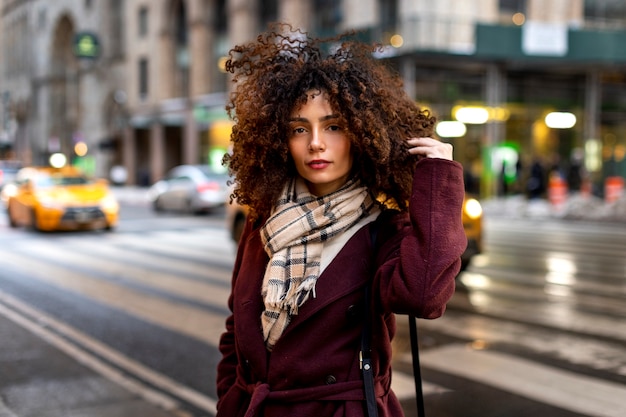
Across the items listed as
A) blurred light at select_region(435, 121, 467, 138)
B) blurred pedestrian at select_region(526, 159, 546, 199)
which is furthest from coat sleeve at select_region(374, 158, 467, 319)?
blurred light at select_region(435, 121, 467, 138)

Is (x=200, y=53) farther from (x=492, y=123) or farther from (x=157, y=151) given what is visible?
(x=492, y=123)

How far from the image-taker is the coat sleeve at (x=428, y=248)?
2.03m

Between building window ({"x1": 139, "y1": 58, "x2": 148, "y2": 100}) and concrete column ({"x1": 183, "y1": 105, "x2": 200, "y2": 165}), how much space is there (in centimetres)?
603

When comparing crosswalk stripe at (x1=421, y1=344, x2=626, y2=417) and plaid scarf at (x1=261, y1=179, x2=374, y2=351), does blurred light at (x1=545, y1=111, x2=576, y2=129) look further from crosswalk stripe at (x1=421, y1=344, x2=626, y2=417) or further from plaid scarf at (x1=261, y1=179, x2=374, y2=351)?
plaid scarf at (x1=261, y1=179, x2=374, y2=351)

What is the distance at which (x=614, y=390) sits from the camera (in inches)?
199

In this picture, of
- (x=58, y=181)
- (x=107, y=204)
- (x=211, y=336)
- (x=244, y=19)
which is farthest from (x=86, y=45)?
(x=211, y=336)

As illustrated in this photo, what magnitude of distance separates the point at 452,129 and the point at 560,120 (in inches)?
193

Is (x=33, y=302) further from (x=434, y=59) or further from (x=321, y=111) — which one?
(x=434, y=59)

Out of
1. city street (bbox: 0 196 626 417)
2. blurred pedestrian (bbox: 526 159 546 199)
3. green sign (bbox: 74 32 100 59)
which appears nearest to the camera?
city street (bbox: 0 196 626 417)

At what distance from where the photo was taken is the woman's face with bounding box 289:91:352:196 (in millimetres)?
2213

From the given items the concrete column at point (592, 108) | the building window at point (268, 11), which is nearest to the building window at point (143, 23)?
the building window at point (268, 11)

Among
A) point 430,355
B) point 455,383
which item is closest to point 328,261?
point 455,383

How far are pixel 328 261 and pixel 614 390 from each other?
12.0 feet

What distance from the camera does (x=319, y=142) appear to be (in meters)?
2.20
